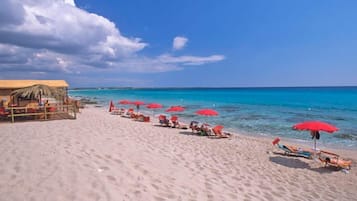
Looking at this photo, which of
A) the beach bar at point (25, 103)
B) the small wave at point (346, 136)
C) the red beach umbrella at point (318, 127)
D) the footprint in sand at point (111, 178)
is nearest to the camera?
the footprint in sand at point (111, 178)

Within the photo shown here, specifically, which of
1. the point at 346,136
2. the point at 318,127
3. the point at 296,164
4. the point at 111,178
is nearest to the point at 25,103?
the point at 111,178

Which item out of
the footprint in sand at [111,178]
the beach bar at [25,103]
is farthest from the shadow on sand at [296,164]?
the beach bar at [25,103]

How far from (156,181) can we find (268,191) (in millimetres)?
2621

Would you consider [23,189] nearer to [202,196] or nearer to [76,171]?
[76,171]

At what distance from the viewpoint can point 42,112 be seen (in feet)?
44.9

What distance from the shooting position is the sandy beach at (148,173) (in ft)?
14.0

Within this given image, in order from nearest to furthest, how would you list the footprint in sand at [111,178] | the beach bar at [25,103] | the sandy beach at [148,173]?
the sandy beach at [148,173] < the footprint in sand at [111,178] < the beach bar at [25,103]

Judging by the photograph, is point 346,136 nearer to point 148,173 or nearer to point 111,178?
point 148,173

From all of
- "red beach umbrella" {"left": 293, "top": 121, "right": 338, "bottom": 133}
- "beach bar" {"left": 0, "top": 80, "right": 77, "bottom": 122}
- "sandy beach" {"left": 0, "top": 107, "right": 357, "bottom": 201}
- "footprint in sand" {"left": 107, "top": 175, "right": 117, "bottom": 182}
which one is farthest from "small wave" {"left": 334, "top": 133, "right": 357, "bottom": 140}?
"beach bar" {"left": 0, "top": 80, "right": 77, "bottom": 122}

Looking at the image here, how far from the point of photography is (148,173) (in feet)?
17.3

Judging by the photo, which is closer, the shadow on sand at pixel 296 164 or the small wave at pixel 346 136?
the shadow on sand at pixel 296 164

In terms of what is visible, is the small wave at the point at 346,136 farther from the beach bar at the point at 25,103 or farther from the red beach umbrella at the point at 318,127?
the beach bar at the point at 25,103

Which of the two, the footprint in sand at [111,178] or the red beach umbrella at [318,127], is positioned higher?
the red beach umbrella at [318,127]

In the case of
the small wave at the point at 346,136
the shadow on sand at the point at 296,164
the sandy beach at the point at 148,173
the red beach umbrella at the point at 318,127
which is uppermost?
the red beach umbrella at the point at 318,127
